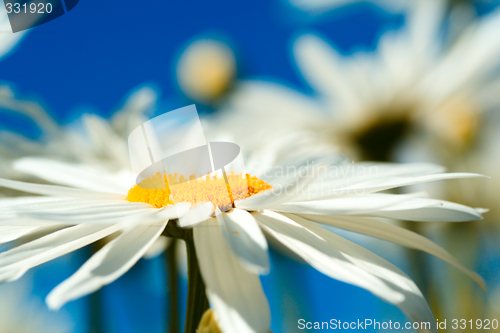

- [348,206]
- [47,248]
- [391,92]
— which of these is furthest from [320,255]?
[391,92]

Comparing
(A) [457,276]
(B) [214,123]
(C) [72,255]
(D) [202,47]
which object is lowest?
(A) [457,276]

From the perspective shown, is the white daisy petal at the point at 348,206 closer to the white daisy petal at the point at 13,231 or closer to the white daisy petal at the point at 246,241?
the white daisy petal at the point at 246,241

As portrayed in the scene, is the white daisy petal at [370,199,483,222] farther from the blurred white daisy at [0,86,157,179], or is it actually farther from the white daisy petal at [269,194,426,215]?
the blurred white daisy at [0,86,157,179]

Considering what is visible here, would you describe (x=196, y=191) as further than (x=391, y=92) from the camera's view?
No

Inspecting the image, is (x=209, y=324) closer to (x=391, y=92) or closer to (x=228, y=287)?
(x=228, y=287)

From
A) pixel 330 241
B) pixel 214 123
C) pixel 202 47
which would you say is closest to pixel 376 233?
pixel 330 241

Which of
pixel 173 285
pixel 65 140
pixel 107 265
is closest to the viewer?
pixel 107 265

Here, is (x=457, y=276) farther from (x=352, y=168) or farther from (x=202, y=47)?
(x=202, y=47)
